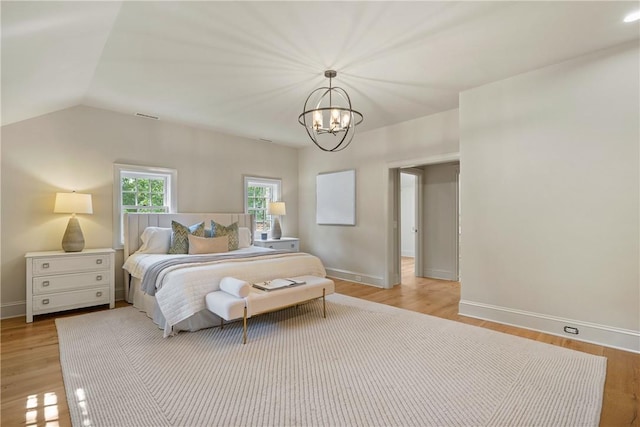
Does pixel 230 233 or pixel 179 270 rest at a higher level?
pixel 230 233

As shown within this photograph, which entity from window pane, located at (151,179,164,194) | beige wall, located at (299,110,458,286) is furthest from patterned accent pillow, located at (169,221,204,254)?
A: beige wall, located at (299,110,458,286)

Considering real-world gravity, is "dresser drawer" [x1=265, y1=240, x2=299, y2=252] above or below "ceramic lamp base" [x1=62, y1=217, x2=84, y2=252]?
below

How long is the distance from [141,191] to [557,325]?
18.3ft

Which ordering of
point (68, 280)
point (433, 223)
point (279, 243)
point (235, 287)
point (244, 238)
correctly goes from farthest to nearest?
point (433, 223) → point (279, 243) → point (244, 238) → point (68, 280) → point (235, 287)

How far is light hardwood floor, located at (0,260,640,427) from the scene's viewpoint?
190 cm

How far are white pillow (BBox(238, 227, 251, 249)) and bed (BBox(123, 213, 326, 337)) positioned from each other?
2 cm

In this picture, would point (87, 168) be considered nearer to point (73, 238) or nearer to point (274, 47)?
point (73, 238)

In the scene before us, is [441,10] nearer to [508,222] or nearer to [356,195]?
[508,222]

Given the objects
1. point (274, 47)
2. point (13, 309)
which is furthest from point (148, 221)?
point (274, 47)

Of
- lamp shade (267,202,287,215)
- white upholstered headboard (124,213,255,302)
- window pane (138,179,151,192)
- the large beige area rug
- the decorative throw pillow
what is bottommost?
the large beige area rug

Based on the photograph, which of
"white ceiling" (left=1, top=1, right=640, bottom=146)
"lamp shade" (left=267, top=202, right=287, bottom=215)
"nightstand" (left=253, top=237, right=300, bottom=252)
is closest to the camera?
"white ceiling" (left=1, top=1, right=640, bottom=146)

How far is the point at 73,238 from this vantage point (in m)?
3.85

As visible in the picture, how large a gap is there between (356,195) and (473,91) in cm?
254

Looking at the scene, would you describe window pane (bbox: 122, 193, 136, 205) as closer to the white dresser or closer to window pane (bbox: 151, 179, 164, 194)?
window pane (bbox: 151, 179, 164, 194)
